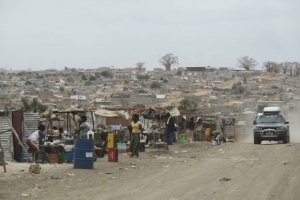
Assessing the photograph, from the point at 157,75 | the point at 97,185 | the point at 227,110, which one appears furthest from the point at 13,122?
the point at 157,75

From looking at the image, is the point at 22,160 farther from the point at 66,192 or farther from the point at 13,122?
the point at 66,192

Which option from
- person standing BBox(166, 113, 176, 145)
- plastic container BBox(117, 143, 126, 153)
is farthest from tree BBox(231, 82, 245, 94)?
plastic container BBox(117, 143, 126, 153)

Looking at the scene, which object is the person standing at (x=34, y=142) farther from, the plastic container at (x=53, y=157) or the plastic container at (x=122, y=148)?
the plastic container at (x=122, y=148)

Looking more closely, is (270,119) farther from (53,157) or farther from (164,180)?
(164,180)

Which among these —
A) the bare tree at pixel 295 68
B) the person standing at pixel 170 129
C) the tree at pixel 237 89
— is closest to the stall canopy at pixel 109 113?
the person standing at pixel 170 129

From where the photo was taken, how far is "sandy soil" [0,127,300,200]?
14.1 metres

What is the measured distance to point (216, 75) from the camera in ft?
503

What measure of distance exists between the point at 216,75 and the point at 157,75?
18143 millimetres

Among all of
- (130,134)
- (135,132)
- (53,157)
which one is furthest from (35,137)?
(130,134)

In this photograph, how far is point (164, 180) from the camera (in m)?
17.1

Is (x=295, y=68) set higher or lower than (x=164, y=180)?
higher

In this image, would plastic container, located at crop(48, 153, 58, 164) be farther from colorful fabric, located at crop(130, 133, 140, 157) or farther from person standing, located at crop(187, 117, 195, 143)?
person standing, located at crop(187, 117, 195, 143)

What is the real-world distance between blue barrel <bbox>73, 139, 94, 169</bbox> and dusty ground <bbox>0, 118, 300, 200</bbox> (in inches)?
13.6

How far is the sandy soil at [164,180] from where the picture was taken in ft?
46.2
